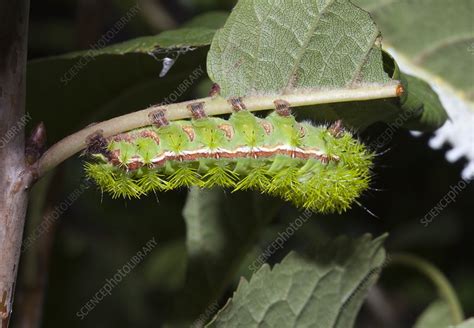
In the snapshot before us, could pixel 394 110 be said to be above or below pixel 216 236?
above

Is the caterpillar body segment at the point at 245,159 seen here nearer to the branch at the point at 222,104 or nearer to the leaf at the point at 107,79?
the branch at the point at 222,104

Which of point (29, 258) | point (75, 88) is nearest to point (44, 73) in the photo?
point (75, 88)

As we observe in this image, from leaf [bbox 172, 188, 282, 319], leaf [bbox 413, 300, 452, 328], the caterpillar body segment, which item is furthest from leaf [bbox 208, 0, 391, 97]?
leaf [bbox 413, 300, 452, 328]

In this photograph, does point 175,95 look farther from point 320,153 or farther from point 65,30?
point 65,30

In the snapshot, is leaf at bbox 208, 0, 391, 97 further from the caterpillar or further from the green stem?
the green stem

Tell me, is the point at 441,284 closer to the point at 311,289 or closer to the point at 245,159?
the point at 311,289

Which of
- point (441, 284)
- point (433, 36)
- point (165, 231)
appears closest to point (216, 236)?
point (433, 36)
